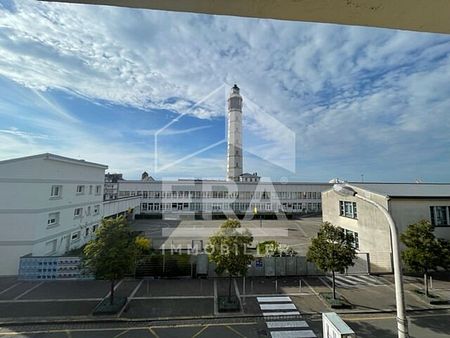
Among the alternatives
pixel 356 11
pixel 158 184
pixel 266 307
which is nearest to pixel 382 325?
pixel 266 307

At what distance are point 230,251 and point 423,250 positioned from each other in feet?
33.5

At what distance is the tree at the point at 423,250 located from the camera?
13.2 meters

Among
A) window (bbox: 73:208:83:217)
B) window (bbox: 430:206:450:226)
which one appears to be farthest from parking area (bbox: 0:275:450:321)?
window (bbox: 73:208:83:217)

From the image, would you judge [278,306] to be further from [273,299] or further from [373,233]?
[373,233]

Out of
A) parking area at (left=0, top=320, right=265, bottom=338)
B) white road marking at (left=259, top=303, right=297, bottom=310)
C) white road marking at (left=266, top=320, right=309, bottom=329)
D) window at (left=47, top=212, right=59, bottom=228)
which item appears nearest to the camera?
parking area at (left=0, top=320, right=265, bottom=338)

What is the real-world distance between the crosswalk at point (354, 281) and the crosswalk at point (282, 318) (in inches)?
170

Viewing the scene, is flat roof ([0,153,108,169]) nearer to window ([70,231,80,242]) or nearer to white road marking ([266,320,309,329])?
window ([70,231,80,242])

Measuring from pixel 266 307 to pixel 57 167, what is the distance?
19.2m

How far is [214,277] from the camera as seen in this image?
16578mm

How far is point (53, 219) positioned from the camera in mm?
20391

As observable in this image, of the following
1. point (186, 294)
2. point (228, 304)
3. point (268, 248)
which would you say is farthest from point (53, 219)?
point (268, 248)

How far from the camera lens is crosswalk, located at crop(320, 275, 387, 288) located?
1573cm

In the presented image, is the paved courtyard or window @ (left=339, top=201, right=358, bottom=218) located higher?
window @ (left=339, top=201, right=358, bottom=218)

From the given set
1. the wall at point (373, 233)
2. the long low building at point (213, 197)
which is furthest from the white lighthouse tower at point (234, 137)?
the wall at point (373, 233)
